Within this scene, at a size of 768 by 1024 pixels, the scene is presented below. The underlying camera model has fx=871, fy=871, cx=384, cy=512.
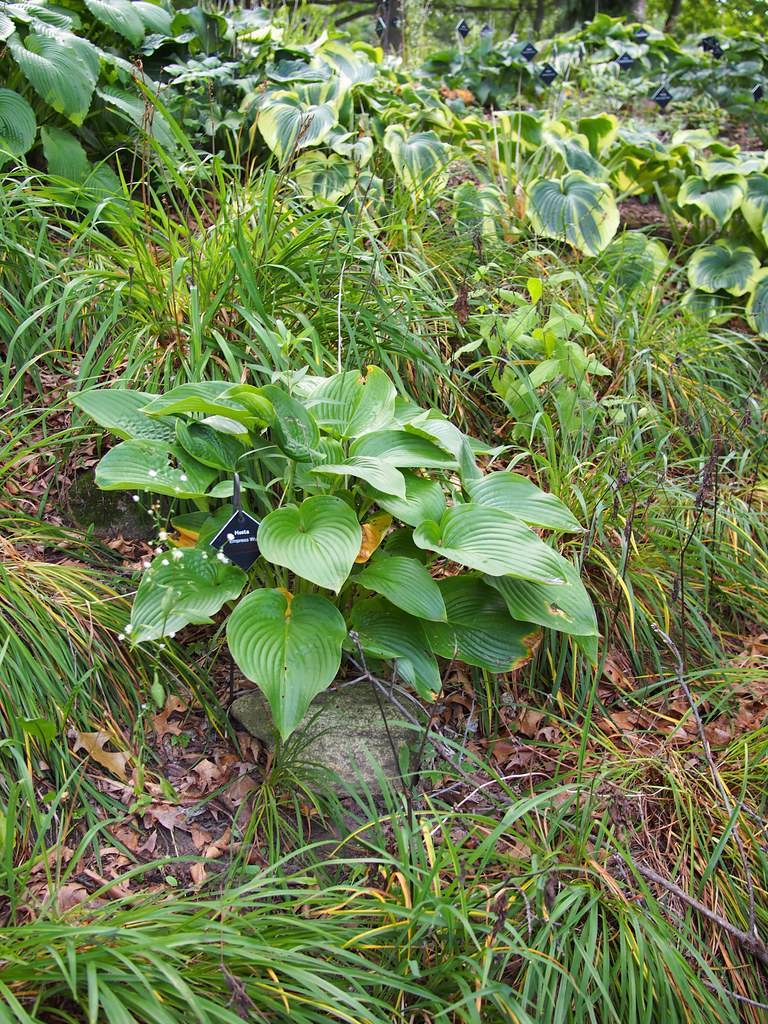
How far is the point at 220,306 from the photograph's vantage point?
257cm

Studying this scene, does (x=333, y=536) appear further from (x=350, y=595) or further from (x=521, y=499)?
(x=521, y=499)

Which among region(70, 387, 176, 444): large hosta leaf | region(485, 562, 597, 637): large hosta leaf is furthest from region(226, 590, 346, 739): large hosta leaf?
region(70, 387, 176, 444): large hosta leaf

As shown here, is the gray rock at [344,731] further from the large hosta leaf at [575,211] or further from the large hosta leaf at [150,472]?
the large hosta leaf at [575,211]

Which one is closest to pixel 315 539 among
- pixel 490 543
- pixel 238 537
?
pixel 238 537

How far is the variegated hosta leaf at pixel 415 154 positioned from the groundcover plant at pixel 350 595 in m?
0.02

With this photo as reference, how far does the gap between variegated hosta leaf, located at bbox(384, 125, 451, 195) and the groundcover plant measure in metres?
0.02

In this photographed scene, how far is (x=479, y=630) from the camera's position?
2.13m

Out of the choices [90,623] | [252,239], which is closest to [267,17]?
[252,239]

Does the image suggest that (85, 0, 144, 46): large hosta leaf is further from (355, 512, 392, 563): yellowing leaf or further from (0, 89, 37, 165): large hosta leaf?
(355, 512, 392, 563): yellowing leaf

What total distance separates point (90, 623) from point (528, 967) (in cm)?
119

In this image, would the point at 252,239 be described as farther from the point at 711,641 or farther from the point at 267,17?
the point at 267,17

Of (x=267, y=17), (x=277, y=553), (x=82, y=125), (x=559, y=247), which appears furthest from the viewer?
(x=267, y=17)

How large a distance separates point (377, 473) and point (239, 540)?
35 centimetres

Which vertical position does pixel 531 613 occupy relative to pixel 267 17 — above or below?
below
